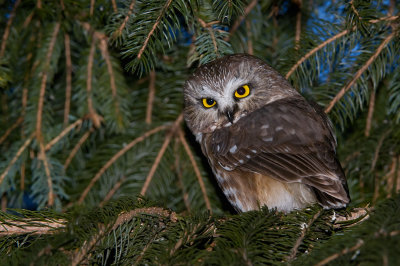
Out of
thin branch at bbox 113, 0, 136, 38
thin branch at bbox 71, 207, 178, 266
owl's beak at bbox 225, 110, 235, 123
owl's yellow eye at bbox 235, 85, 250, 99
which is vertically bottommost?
thin branch at bbox 71, 207, 178, 266

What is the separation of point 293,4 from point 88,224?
3033 mm

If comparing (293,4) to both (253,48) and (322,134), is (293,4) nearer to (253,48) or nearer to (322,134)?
(253,48)

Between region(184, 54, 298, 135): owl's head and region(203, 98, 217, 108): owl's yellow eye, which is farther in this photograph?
region(203, 98, 217, 108): owl's yellow eye

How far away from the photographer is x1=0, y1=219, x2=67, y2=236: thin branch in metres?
2.17

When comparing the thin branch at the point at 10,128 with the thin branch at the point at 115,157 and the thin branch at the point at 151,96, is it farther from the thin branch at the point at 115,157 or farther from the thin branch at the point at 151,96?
the thin branch at the point at 151,96

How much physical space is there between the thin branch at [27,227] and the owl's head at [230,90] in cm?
184

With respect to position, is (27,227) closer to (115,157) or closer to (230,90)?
(115,157)

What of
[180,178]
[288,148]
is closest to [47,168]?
[180,178]

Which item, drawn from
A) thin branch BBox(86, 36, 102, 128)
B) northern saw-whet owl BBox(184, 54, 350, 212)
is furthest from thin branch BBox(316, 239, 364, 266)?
thin branch BBox(86, 36, 102, 128)

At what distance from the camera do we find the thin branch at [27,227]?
2.17 meters

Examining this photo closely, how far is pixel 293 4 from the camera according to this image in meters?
3.99

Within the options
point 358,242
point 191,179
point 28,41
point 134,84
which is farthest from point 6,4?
point 358,242

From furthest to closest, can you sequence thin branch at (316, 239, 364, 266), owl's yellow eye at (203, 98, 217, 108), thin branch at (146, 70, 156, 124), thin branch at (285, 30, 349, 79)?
1. thin branch at (146, 70, 156, 124)
2. owl's yellow eye at (203, 98, 217, 108)
3. thin branch at (285, 30, 349, 79)
4. thin branch at (316, 239, 364, 266)

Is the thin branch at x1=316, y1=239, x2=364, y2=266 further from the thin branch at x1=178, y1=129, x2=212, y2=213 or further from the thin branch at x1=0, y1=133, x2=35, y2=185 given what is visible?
A: the thin branch at x1=0, y1=133, x2=35, y2=185
